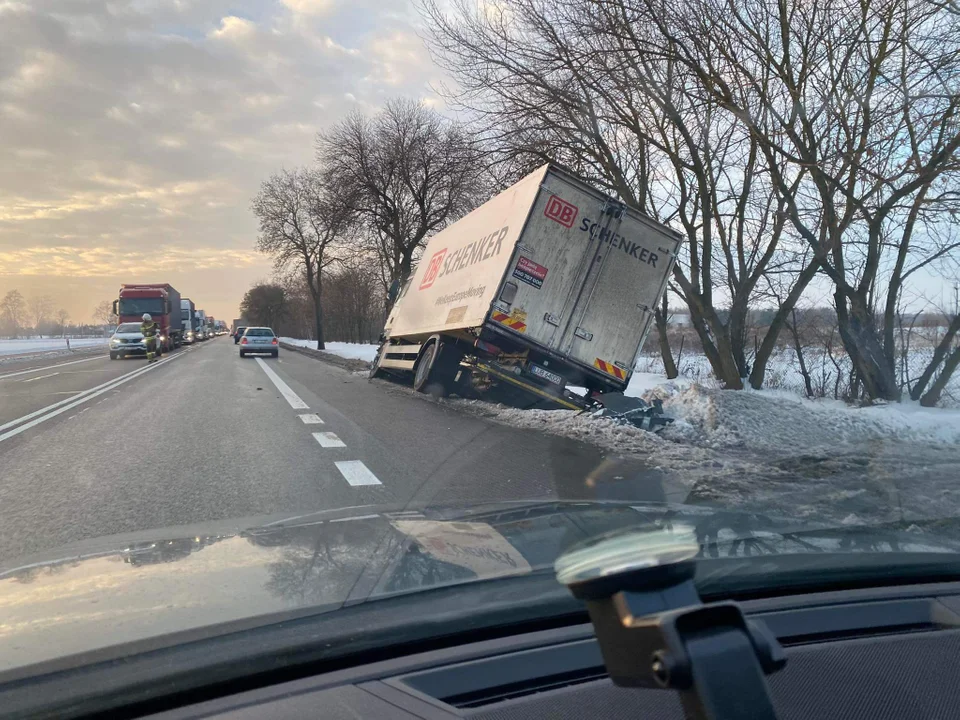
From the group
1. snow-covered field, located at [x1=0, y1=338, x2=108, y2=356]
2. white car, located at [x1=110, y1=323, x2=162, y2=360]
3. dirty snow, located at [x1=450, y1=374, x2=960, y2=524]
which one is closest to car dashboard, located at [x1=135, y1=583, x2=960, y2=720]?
dirty snow, located at [x1=450, y1=374, x2=960, y2=524]

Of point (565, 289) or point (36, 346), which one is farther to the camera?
point (36, 346)

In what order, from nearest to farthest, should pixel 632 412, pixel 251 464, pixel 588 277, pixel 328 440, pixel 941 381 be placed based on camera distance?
pixel 251 464 < pixel 328 440 < pixel 632 412 < pixel 588 277 < pixel 941 381

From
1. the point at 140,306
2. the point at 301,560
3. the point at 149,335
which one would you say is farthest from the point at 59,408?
the point at 140,306

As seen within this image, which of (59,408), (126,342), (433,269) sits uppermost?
(433,269)

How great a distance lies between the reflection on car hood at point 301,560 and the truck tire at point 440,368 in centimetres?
1102

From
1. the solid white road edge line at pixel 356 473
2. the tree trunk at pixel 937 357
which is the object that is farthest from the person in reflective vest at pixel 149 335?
the tree trunk at pixel 937 357

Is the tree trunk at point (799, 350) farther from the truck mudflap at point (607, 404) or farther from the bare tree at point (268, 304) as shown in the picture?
the bare tree at point (268, 304)

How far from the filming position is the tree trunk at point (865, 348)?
44.0ft

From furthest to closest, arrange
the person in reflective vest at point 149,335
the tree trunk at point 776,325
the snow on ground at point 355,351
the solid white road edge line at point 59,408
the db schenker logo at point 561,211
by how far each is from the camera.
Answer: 1. the snow on ground at point 355,351
2. the person in reflective vest at point 149,335
3. the tree trunk at point 776,325
4. the db schenker logo at point 561,211
5. the solid white road edge line at point 59,408

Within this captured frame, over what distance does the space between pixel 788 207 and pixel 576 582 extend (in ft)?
45.8

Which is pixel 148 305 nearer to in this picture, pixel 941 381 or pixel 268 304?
pixel 941 381

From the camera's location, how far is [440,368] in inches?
593

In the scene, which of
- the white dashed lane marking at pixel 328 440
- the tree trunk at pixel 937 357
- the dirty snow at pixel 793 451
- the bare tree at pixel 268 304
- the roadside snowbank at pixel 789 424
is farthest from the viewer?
the bare tree at pixel 268 304

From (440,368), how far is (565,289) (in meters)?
3.95
